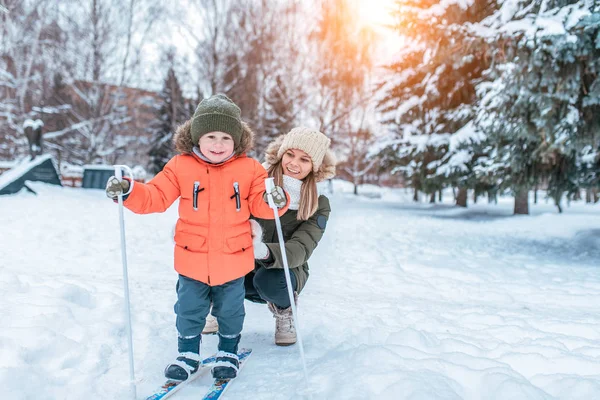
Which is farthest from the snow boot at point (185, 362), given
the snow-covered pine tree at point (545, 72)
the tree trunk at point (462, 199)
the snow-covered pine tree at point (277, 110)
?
the tree trunk at point (462, 199)

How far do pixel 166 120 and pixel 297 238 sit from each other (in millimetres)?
23019

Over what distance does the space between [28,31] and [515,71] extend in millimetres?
18579

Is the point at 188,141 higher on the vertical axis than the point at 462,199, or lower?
higher

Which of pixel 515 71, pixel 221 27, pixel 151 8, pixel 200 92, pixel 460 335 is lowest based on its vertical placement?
pixel 460 335

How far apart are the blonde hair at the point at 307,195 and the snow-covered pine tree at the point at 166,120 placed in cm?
1323

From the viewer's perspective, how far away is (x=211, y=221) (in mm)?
2141

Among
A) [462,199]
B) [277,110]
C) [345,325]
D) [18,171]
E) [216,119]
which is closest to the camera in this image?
[216,119]

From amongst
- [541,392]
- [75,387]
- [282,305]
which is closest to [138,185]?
[75,387]

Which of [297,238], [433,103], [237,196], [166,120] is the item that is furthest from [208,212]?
[166,120]

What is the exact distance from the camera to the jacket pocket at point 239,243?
7.05 ft

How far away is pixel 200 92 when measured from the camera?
14.8m

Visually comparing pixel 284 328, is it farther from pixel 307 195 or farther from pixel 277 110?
pixel 277 110

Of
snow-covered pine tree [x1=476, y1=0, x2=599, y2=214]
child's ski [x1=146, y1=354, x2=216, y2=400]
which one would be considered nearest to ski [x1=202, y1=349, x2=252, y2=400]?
child's ski [x1=146, y1=354, x2=216, y2=400]

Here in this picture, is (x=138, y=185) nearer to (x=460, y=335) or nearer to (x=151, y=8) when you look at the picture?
(x=460, y=335)
